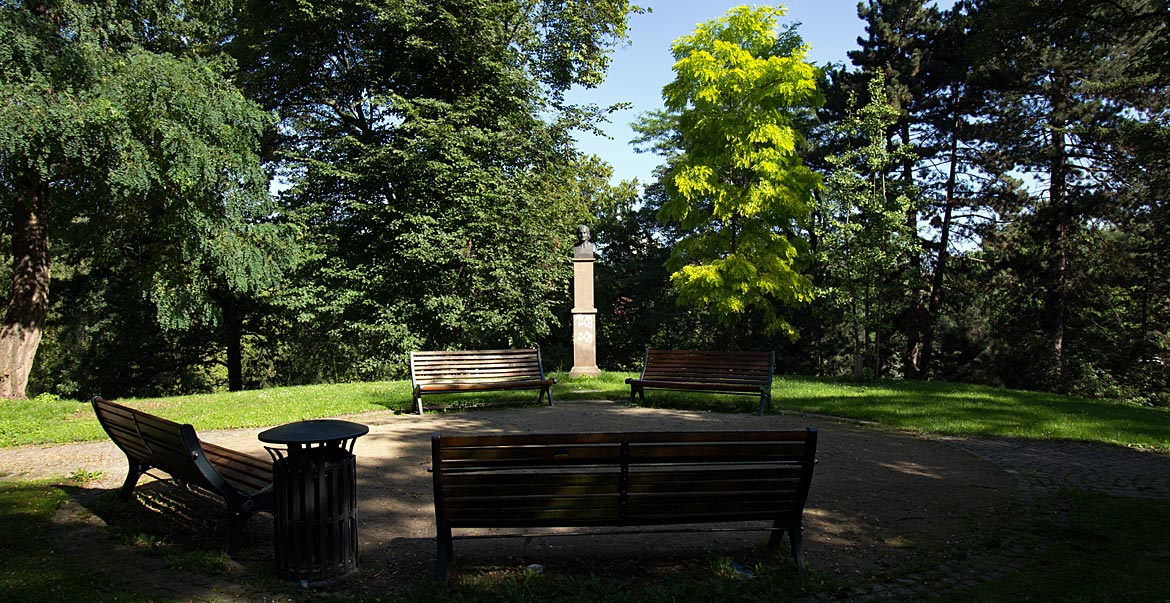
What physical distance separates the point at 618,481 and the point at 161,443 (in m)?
3.30

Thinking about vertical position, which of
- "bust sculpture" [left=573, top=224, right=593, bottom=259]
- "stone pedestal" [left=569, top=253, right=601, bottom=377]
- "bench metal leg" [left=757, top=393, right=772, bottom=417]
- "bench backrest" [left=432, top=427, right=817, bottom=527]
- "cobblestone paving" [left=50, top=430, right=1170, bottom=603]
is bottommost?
"cobblestone paving" [left=50, top=430, right=1170, bottom=603]

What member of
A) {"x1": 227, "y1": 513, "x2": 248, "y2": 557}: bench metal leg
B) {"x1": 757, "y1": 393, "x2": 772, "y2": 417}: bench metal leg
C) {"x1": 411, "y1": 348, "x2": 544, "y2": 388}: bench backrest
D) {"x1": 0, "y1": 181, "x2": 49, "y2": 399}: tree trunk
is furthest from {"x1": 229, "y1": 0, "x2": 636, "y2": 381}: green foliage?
{"x1": 227, "y1": 513, "x2": 248, "y2": 557}: bench metal leg

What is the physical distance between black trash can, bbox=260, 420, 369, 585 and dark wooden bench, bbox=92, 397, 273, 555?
0.44 m

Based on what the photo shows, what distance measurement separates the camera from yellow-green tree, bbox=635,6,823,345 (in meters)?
18.2

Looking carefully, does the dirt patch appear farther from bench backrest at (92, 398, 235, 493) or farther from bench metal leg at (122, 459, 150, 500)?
bench metal leg at (122, 459, 150, 500)

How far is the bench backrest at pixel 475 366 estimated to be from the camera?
11969 millimetres

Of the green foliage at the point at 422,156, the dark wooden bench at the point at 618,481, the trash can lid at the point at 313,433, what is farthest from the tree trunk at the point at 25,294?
the dark wooden bench at the point at 618,481

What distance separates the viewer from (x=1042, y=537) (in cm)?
541

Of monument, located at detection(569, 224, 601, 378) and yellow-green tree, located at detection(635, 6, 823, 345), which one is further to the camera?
yellow-green tree, located at detection(635, 6, 823, 345)

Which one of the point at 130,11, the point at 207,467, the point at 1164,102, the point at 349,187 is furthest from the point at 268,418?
the point at 1164,102

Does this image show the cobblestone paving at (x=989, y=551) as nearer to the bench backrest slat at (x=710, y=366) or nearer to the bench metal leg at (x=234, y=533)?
the bench metal leg at (x=234, y=533)

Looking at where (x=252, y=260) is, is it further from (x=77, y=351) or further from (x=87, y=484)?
(x=77, y=351)

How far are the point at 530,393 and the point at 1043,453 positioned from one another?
803cm

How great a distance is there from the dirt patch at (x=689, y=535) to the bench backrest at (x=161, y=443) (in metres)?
0.56
